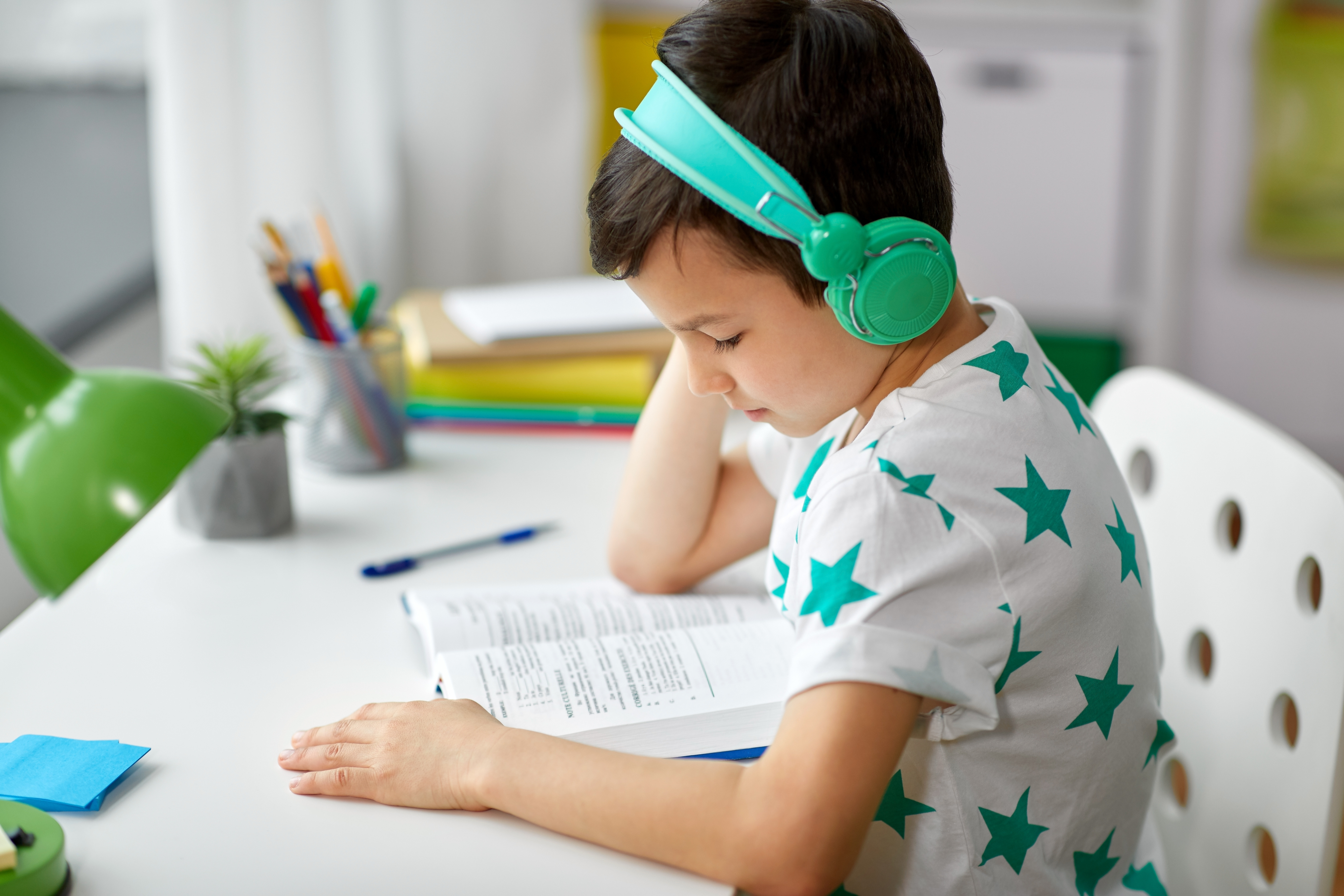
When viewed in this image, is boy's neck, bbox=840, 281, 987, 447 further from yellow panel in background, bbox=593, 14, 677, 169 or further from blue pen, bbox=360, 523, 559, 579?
yellow panel in background, bbox=593, 14, 677, 169

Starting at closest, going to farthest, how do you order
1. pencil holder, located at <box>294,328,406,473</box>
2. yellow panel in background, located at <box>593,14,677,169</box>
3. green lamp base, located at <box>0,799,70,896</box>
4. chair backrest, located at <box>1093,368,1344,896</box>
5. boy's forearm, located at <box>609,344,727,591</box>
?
green lamp base, located at <box>0,799,70,896</box> < chair backrest, located at <box>1093,368,1344,896</box> < boy's forearm, located at <box>609,344,727,591</box> < pencil holder, located at <box>294,328,406,473</box> < yellow panel in background, located at <box>593,14,677,169</box>

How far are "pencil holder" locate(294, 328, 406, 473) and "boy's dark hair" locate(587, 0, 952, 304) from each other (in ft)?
1.70

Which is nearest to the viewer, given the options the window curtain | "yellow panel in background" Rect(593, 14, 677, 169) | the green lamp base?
the green lamp base

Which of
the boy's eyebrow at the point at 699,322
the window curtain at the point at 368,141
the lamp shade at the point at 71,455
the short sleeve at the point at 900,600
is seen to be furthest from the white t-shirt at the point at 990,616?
the window curtain at the point at 368,141

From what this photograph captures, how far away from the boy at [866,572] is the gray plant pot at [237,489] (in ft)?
1.15

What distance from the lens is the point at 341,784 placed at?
Answer: 66 centimetres

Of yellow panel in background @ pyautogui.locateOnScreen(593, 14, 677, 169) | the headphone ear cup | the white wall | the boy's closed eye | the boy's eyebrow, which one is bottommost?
the white wall

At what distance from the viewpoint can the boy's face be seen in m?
0.65

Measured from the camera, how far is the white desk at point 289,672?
609mm

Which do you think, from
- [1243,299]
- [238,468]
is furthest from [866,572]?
[1243,299]

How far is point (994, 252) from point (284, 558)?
169cm

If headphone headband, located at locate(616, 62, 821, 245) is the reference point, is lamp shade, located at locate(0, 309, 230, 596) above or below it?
below

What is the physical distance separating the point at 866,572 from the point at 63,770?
1.52 ft

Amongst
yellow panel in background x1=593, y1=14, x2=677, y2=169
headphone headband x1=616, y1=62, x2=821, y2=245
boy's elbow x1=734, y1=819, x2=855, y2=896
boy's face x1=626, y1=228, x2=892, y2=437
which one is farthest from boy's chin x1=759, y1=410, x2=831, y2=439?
yellow panel in background x1=593, y1=14, x2=677, y2=169
